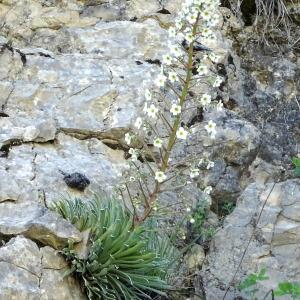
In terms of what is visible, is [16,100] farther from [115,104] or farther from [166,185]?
[166,185]

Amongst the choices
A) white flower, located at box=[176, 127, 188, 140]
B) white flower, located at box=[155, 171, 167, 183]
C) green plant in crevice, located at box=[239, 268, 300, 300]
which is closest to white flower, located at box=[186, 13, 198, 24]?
→ white flower, located at box=[176, 127, 188, 140]

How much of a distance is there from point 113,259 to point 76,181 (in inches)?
49.2

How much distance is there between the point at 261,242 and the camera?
5.40 metres

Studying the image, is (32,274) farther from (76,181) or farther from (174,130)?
(76,181)

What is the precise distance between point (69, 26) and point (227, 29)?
1842mm

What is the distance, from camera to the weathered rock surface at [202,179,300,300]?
16.9 ft

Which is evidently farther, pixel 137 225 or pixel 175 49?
pixel 137 225

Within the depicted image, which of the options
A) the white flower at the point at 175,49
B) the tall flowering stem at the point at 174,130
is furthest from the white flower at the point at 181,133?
the white flower at the point at 175,49

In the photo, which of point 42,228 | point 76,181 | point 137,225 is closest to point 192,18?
point 137,225

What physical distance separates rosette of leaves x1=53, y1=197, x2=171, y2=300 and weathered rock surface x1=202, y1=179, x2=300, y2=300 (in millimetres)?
654

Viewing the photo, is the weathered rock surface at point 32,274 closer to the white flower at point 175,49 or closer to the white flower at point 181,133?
the white flower at point 181,133

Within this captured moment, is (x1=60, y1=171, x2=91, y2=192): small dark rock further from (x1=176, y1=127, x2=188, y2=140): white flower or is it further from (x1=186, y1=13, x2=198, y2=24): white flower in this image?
(x1=186, y1=13, x2=198, y2=24): white flower

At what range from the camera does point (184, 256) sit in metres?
5.36

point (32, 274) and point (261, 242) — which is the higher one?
point (32, 274)
